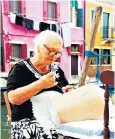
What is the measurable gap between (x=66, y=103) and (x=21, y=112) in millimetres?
150

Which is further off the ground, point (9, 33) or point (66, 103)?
point (9, 33)

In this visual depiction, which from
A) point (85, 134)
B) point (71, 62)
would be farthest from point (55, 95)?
point (71, 62)

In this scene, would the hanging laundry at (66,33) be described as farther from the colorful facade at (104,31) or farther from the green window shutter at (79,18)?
the colorful facade at (104,31)

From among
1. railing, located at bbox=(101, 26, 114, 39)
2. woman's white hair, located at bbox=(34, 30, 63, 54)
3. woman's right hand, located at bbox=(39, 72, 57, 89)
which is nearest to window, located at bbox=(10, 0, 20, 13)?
railing, located at bbox=(101, 26, 114, 39)

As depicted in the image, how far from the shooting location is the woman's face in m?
1.03

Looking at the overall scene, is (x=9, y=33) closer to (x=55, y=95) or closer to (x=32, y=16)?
(x=32, y=16)

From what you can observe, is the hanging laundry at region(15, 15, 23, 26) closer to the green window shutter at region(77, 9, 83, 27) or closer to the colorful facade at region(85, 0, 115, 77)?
the green window shutter at region(77, 9, 83, 27)

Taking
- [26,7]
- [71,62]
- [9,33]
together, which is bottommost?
[71,62]

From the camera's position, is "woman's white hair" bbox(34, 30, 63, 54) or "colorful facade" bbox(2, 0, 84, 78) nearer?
"woman's white hair" bbox(34, 30, 63, 54)

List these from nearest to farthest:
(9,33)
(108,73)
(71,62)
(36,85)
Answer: (108,73), (36,85), (9,33), (71,62)

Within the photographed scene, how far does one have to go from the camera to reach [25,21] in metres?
7.86

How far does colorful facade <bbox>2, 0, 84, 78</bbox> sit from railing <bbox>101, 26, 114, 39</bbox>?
3.56 ft

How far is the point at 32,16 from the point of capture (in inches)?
312

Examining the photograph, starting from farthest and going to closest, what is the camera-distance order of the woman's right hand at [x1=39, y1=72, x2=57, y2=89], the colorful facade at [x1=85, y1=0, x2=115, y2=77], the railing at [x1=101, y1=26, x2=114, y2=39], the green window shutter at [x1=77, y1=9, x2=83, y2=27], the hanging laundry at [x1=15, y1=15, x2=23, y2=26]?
the railing at [x1=101, y1=26, x2=114, y2=39], the colorful facade at [x1=85, y1=0, x2=115, y2=77], the green window shutter at [x1=77, y1=9, x2=83, y2=27], the hanging laundry at [x1=15, y1=15, x2=23, y2=26], the woman's right hand at [x1=39, y1=72, x2=57, y2=89]
